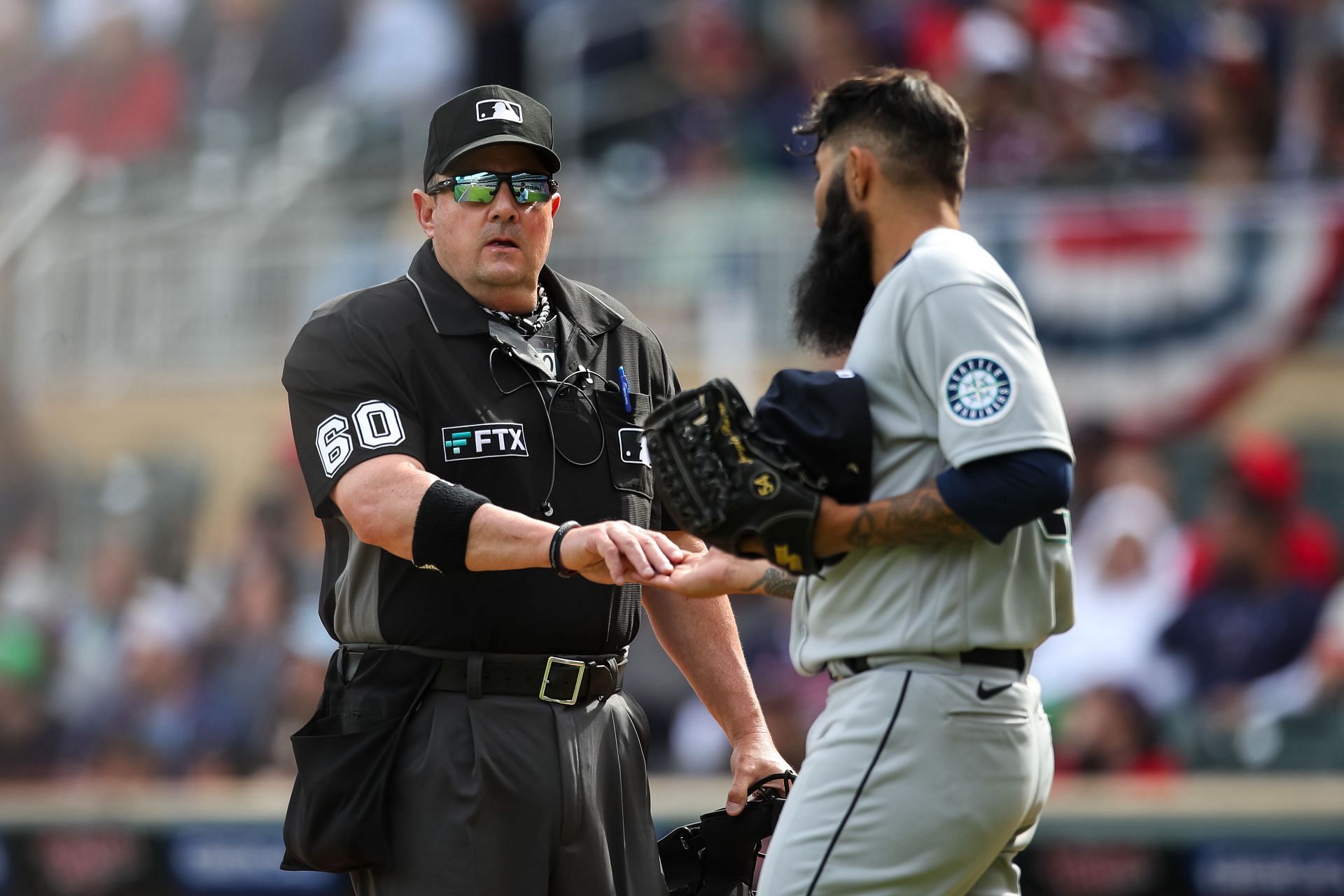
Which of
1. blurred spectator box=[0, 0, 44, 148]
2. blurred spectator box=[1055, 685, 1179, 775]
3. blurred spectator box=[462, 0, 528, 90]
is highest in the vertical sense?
blurred spectator box=[0, 0, 44, 148]

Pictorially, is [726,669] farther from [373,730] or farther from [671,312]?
[671,312]

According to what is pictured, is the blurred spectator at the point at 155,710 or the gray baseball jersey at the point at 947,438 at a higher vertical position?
the gray baseball jersey at the point at 947,438

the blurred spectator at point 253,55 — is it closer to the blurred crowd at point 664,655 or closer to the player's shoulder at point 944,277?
the blurred crowd at point 664,655

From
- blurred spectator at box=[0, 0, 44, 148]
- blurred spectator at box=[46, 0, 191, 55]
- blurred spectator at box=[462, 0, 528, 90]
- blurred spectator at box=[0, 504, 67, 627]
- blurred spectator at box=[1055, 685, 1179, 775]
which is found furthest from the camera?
blurred spectator at box=[0, 0, 44, 148]

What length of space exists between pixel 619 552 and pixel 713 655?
0.78 m

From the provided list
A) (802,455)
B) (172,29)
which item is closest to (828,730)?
(802,455)

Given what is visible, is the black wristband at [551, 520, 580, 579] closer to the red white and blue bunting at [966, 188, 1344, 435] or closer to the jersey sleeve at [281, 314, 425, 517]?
the jersey sleeve at [281, 314, 425, 517]

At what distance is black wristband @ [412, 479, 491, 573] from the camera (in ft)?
10.9

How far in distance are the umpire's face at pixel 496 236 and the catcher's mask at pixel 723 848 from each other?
1.19 metres

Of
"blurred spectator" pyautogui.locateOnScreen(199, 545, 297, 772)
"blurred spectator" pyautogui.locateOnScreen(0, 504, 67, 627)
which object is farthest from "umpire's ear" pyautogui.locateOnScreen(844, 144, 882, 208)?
"blurred spectator" pyautogui.locateOnScreen(0, 504, 67, 627)

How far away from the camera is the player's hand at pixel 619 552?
10.5ft

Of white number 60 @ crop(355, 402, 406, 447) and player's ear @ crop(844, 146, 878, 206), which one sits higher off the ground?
player's ear @ crop(844, 146, 878, 206)

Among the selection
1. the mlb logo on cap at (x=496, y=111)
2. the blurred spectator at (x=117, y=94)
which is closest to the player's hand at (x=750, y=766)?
the mlb logo on cap at (x=496, y=111)

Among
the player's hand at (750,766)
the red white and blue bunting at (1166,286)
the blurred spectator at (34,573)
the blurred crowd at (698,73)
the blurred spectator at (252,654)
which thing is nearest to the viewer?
the player's hand at (750,766)
